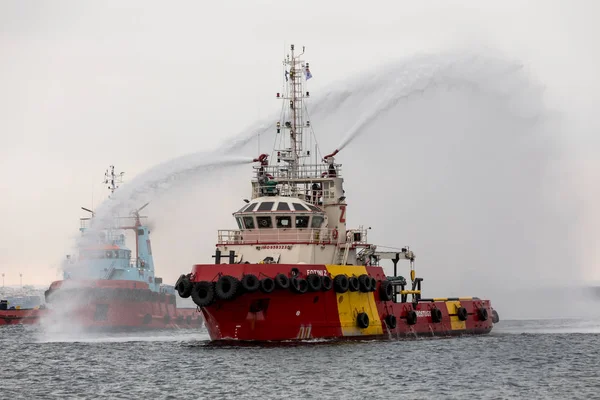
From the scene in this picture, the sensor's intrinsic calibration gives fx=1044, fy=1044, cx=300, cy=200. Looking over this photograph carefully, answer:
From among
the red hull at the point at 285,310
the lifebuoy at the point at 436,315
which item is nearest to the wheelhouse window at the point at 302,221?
the red hull at the point at 285,310

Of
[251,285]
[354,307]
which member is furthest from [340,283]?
[251,285]

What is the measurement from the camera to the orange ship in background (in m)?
41.3

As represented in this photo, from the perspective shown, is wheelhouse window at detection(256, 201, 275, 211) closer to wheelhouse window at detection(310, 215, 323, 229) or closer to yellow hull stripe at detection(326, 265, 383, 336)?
wheelhouse window at detection(310, 215, 323, 229)

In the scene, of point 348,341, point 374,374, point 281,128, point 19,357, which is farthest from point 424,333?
point 19,357

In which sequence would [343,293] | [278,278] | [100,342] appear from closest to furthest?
[278,278], [343,293], [100,342]

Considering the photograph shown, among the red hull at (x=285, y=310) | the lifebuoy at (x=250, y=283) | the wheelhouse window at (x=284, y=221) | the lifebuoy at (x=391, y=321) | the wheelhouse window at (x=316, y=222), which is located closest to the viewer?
the lifebuoy at (x=250, y=283)

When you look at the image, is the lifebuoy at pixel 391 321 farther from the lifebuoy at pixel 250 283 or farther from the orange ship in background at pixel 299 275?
the lifebuoy at pixel 250 283

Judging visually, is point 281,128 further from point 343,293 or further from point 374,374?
point 374,374

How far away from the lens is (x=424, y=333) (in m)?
50.9

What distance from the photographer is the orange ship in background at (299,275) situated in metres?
41.3

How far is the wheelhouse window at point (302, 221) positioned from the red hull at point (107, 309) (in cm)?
2436

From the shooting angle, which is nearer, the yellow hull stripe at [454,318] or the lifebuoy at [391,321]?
the lifebuoy at [391,321]

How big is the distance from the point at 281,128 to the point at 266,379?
17484mm

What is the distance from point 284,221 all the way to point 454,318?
1321cm
